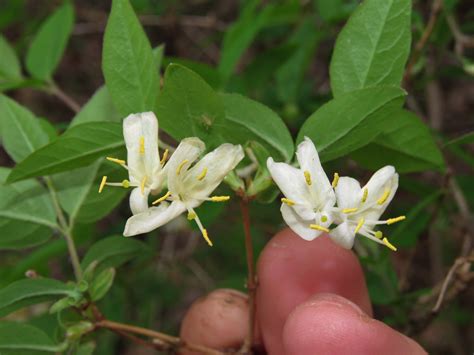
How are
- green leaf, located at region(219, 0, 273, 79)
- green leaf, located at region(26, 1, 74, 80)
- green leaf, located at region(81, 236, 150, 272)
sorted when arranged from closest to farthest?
green leaf, located at region(81, 236, 150, 272) → green leaf, located at region(219, 0, 273, 79) → green leaf, located at region(26, 1, 74, 80)

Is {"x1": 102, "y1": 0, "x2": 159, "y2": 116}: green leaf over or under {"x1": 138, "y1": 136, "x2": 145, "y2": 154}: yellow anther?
over

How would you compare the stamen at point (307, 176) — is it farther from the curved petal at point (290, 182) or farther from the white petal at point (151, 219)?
the white petal at point (151, 219)

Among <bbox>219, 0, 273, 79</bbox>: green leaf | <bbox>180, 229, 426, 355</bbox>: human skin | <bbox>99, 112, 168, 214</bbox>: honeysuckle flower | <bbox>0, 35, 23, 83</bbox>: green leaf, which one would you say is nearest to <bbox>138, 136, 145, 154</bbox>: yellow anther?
<bbox>99, 112, 168, 214</bbox>: honeysuckle flower

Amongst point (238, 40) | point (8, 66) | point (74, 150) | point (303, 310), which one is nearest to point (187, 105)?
point (74, 150)

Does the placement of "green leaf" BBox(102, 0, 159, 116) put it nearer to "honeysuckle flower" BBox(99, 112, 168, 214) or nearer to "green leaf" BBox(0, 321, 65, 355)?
"honeysuckle flower" BBox(99, 112, 168, 214)

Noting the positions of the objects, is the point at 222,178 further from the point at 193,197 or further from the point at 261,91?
the point at 261,91

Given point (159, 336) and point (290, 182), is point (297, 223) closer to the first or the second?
point (290, 182)

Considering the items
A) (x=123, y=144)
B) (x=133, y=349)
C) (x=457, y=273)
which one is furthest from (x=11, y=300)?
(x=133, y=349)
